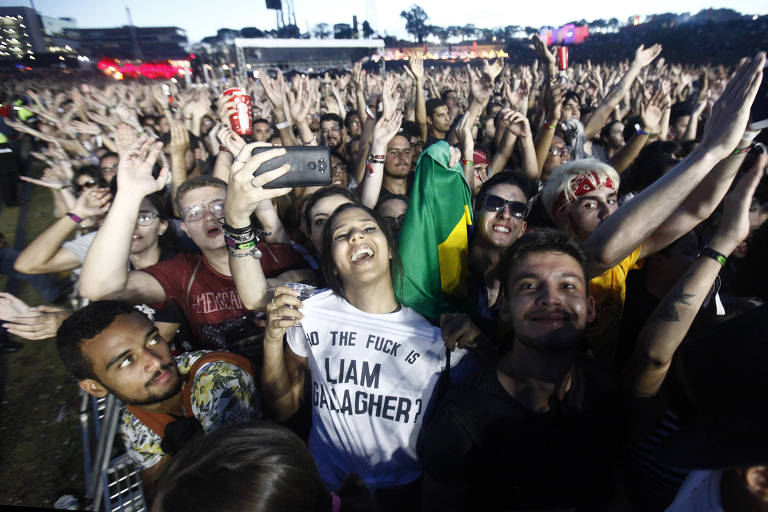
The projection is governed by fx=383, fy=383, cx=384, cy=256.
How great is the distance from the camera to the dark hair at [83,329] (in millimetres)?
1781

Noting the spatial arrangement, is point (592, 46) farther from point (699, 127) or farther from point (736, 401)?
point (736, 401)

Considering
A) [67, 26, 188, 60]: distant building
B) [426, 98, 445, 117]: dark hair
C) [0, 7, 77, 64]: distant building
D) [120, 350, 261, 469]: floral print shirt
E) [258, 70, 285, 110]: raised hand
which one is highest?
[67, 26, 188, 60]: distant building

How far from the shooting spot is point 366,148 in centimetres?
401

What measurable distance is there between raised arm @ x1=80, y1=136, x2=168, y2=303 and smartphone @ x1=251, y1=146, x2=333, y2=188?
0.71 m

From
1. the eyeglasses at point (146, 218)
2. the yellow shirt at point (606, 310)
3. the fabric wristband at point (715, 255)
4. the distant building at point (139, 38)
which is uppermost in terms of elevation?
the distant building at point (139, 38)

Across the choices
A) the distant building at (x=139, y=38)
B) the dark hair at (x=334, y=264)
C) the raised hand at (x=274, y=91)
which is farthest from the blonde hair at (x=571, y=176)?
the distant building at (x=139, y=38)

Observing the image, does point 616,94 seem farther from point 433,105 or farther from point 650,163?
point 433,105

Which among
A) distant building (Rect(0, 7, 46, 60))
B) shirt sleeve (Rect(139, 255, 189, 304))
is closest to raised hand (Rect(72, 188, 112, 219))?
shirt sleeve (Rect(139, 255, 189, 304))

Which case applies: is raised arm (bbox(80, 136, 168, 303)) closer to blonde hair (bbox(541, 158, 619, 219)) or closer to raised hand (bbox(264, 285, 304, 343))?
raised hand (bbox(264, 285, 304, 343))

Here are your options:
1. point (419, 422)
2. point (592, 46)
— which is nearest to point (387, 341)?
point (419, 422)

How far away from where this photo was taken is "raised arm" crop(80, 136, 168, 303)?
182 centimetres

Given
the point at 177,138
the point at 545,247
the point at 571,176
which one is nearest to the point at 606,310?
the point at 545,247

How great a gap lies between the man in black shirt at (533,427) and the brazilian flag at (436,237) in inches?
23.0

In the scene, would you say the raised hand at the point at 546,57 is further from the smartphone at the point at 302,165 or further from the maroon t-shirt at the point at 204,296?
the maroon t-shirt at the point at 204,296
